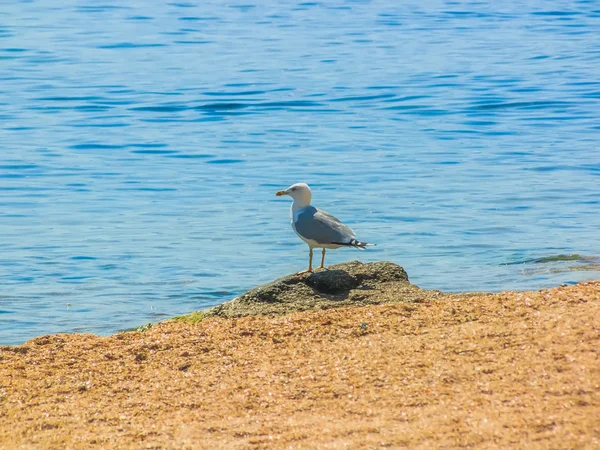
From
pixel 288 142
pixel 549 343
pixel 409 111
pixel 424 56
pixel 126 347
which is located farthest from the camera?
pixel 424 56

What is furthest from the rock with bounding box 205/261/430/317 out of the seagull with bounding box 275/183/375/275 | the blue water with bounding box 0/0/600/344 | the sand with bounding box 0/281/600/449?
the blue water with bounding box 0/0/600/344

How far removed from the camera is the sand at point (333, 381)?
4.71 metres

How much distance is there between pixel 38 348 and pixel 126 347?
654 mm

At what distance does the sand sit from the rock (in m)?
0.35

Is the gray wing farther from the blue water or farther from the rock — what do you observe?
the blue water

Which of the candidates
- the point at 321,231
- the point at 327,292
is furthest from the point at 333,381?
the point at 321,231

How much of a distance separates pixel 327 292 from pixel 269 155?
944 centimetres

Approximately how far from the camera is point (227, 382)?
5.63 metres

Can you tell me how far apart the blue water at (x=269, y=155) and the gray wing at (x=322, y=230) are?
190 cm

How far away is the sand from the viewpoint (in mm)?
4707

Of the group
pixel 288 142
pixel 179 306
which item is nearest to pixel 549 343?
pixel 179 306

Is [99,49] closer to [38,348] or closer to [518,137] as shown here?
[518,137]

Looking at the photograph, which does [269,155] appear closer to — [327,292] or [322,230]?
[322,230]

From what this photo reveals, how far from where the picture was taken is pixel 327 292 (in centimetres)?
756
